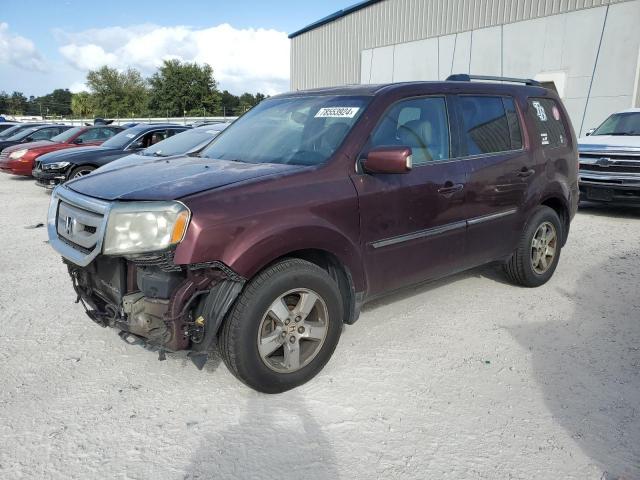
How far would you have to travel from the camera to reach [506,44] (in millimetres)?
17391

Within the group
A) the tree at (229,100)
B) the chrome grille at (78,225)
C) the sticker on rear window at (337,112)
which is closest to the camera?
the chrome grille at (78,225)

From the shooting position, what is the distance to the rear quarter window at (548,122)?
15.7ft

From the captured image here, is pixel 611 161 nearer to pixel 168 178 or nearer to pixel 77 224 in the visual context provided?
pixel 168 178

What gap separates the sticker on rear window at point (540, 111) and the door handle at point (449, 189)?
1.52m

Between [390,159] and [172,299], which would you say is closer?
[172,299]

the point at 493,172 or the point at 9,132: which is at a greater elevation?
the point at 9,132

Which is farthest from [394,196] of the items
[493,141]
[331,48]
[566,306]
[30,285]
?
[331,48]

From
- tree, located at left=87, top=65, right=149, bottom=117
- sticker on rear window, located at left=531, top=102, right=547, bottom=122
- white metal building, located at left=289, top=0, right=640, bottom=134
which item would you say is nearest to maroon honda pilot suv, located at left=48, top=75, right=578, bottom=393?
sticker on rear window, located at left=531, top=102, right=547, bottom=122

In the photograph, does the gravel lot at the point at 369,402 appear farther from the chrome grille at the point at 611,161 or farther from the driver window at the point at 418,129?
the chrome grille at the point at 611,161

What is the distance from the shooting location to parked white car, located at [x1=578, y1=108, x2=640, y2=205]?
8.32m

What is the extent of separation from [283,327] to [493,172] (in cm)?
228

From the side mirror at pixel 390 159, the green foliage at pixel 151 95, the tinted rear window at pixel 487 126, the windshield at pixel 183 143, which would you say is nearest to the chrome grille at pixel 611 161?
the tinted rear window at pixel 487 126

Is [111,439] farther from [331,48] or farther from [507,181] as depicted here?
[331,48]

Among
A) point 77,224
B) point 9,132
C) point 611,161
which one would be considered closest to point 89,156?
point 77,224
